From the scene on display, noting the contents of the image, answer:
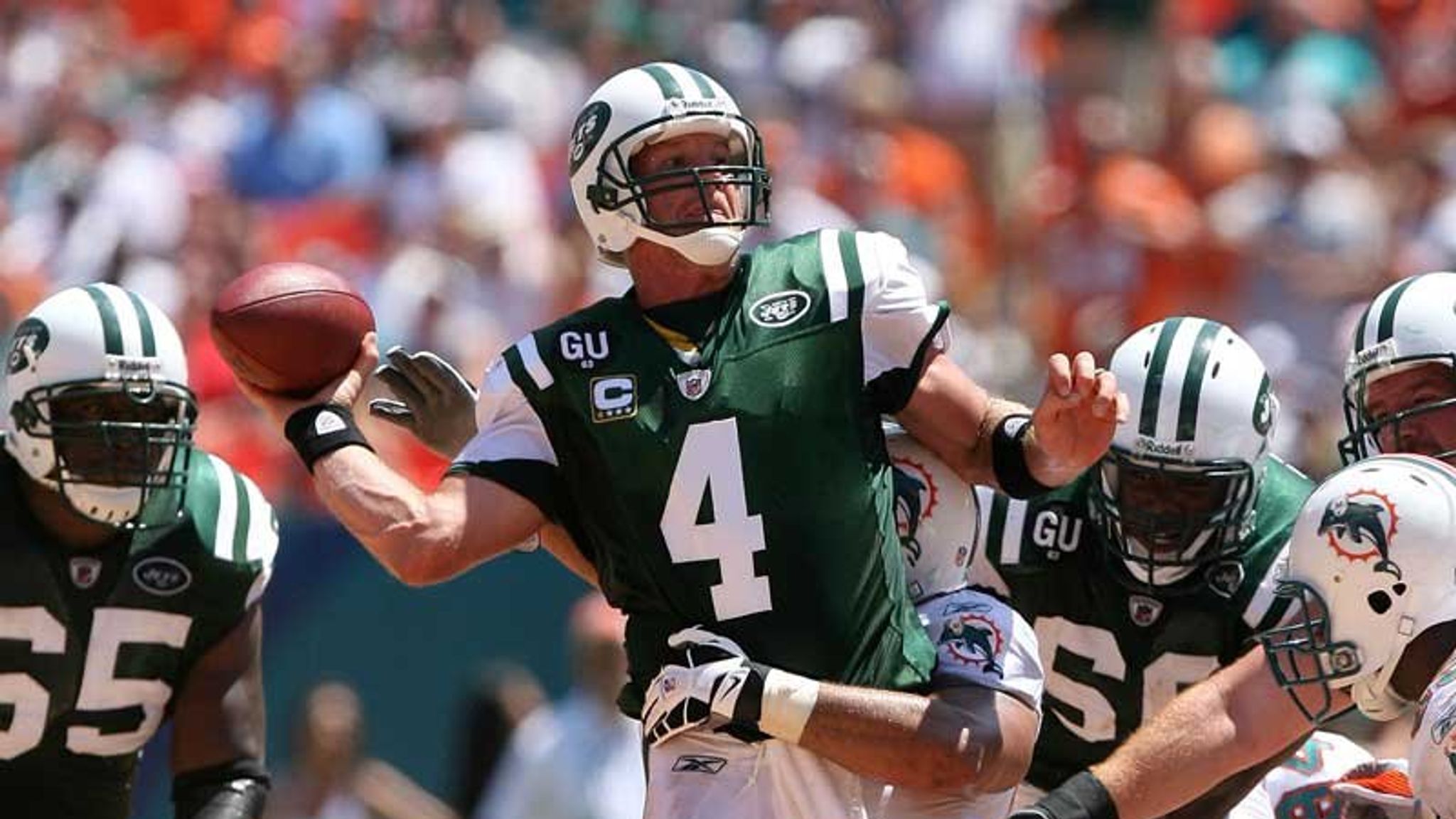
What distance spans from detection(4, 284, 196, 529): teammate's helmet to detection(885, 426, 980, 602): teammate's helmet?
163 centimetres

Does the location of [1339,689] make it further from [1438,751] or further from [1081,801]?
[1438,751]

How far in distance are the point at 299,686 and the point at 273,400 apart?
4682mm

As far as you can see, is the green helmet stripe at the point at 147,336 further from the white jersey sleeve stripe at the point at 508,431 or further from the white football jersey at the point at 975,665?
the white football jersey at the point at 975,665

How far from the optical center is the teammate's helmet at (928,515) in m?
5.93

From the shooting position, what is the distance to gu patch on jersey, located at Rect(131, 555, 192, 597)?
20.9ft

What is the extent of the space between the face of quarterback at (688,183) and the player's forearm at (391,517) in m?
0.75

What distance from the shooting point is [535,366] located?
573 cm

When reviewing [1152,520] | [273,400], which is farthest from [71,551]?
[1152,520]

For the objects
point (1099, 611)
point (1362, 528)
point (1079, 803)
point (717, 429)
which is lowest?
point (1079, 803)

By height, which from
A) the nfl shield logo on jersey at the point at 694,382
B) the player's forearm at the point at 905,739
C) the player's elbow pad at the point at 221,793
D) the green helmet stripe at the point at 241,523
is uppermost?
the nfl shield logo on jersey at the point at 694,382

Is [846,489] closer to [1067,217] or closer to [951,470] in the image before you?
[951,470]

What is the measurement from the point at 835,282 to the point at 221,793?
1.82 metres

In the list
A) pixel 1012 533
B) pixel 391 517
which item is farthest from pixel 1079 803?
pixel 391 517

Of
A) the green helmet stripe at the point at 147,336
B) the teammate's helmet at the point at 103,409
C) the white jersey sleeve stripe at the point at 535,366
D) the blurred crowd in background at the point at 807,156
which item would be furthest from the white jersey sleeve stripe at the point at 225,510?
the blurred crowd in background at the point at 807,156
